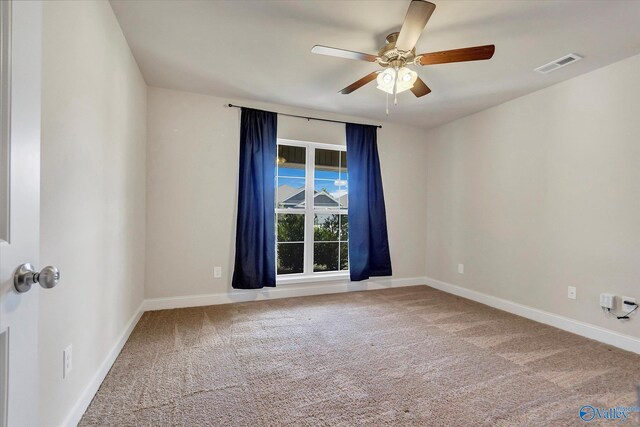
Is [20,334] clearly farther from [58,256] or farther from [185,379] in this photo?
[185,379]

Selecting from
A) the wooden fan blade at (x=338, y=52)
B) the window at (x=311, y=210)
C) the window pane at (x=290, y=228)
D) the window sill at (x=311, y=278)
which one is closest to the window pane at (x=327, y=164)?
the window at (x=311, y=210)

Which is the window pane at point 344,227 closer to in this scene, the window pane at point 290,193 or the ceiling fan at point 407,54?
the window pane at point 290,193

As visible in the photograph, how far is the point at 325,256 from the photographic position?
4180mm

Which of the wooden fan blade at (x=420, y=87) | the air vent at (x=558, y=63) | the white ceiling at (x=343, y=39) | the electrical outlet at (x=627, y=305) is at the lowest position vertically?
the electrical outlet at (x=627, y=305)

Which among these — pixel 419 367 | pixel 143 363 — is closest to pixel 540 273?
pixel 419 367

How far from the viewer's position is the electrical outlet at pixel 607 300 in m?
2.57

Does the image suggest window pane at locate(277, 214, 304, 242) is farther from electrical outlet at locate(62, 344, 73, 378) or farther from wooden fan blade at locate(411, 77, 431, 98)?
electrical outlet at locate(62, 344, 73, 378)

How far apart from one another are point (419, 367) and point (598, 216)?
2.19 m

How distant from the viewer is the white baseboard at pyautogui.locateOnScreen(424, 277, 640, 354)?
2508 millimetres

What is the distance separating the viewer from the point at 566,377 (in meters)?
2.05

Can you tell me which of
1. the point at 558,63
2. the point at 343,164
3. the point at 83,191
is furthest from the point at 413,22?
the point at 343,164

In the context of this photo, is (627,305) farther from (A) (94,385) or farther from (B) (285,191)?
(A) (94,385)

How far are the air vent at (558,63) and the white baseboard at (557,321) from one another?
7.78 ft

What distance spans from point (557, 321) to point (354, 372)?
232cm
